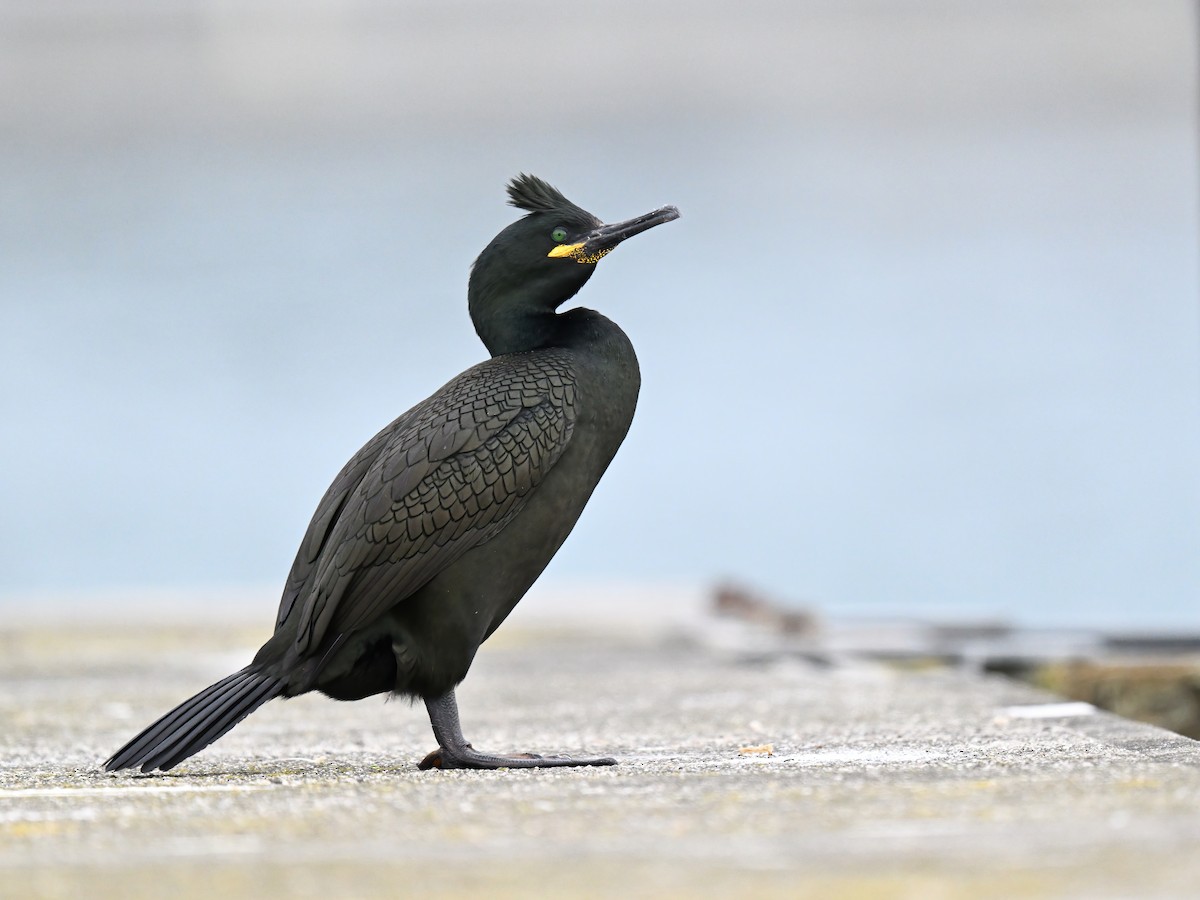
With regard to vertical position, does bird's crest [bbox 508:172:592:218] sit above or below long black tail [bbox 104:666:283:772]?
above

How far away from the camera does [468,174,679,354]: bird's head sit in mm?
4496

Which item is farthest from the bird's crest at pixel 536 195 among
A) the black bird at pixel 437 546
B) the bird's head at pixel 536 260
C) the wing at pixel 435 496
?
the wing at pixel 435 496

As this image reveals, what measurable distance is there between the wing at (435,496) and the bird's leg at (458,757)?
284mm

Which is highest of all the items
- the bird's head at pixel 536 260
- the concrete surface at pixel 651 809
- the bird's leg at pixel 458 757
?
the bird's head at pixel 536 260

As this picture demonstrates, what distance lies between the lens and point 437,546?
13.6ft

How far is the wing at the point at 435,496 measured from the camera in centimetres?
414

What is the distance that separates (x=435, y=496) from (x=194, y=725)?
0.76m

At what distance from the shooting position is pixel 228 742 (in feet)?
17.4

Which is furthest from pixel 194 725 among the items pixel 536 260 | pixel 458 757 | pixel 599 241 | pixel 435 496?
pixel 599 241

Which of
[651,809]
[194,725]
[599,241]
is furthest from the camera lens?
[599,241]

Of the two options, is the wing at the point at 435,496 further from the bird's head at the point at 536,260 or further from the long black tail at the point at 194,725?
the bird's head at the point at 536,260

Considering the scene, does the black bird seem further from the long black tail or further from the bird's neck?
the bird's neck

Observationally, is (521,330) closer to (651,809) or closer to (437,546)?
(437,546)

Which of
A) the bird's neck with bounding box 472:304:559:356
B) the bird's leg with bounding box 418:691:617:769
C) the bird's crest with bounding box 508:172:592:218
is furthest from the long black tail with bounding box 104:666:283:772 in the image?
the bird's crest with bounding box 508:172:592:218
